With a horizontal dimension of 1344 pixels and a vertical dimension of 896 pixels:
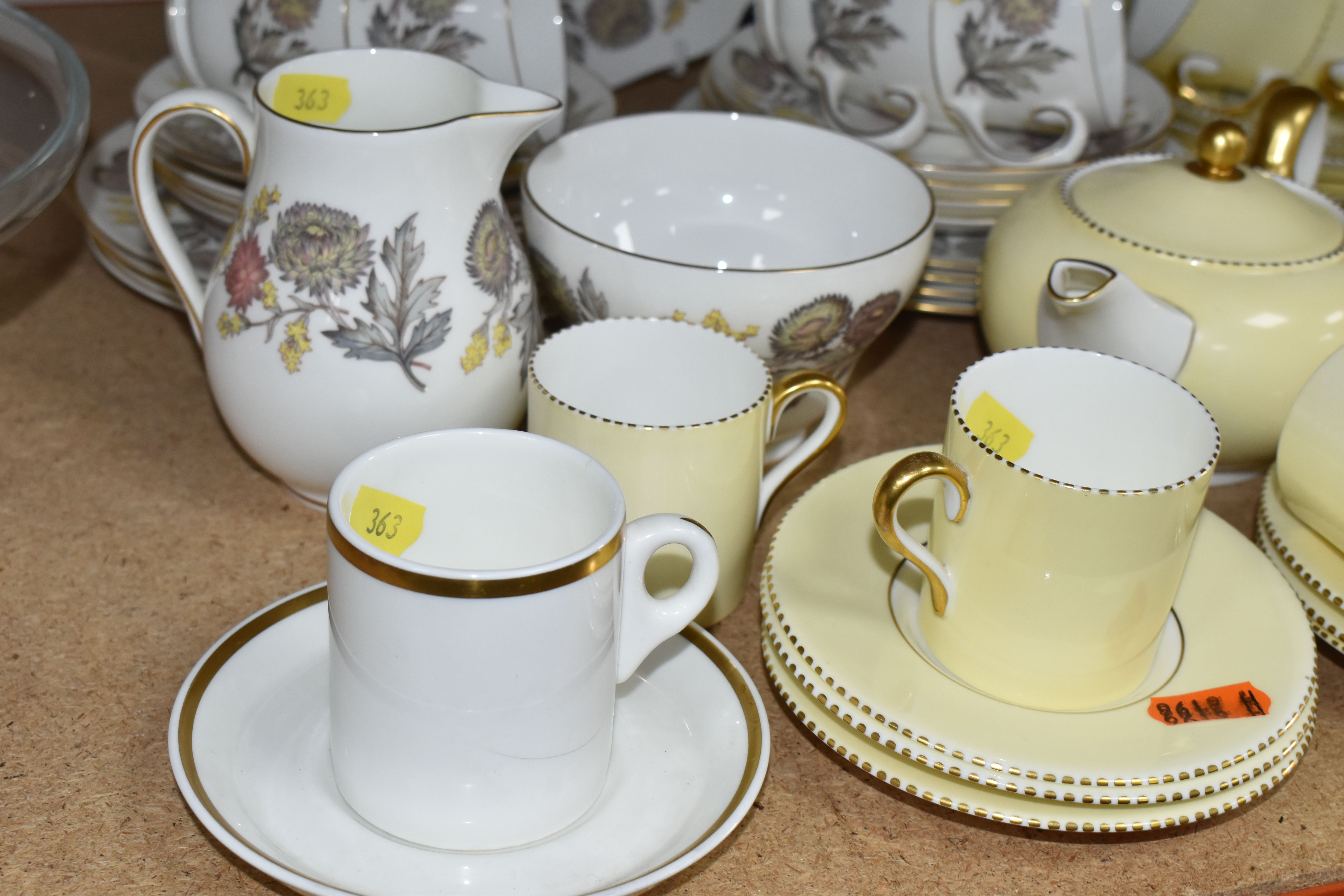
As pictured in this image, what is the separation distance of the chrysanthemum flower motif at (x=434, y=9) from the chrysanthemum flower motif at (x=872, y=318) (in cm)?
36

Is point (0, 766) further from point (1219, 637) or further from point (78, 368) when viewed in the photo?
point (1219, 637)

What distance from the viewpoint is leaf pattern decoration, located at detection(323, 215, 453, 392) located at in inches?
25.7

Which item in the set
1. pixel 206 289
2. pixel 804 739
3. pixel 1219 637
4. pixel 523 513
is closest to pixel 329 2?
pixel 206 289

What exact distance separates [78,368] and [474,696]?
1.86ft

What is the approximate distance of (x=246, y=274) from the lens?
0.67 meters

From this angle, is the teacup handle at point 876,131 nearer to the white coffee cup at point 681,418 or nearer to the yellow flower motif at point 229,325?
the white coffee cup at point 681,418

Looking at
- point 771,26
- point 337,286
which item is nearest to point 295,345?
point 337,286

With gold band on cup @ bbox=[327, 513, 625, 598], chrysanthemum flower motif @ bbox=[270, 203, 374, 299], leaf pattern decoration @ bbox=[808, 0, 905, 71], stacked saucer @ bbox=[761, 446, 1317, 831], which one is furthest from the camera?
leaf pattern decoration @ bbox=[808, 0, 905, 71]

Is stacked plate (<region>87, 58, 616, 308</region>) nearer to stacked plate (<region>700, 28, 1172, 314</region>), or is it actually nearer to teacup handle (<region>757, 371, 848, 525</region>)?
stacked plate (<region>700, 28, 1172, 314</region>)

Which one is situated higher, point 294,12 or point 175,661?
point 294,12

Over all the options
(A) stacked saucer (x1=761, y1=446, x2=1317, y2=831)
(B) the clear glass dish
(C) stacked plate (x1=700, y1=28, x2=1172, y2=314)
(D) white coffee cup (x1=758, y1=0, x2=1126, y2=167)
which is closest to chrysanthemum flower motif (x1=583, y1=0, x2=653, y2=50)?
(C) stacked plate (x1=700, y1=28, x2=1172, y2=314)

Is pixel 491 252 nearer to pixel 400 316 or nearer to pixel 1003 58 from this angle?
pixel 400 316

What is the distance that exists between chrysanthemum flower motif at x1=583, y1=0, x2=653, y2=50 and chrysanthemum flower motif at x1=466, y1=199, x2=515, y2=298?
650 mm

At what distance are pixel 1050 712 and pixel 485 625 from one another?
0.28 metres
